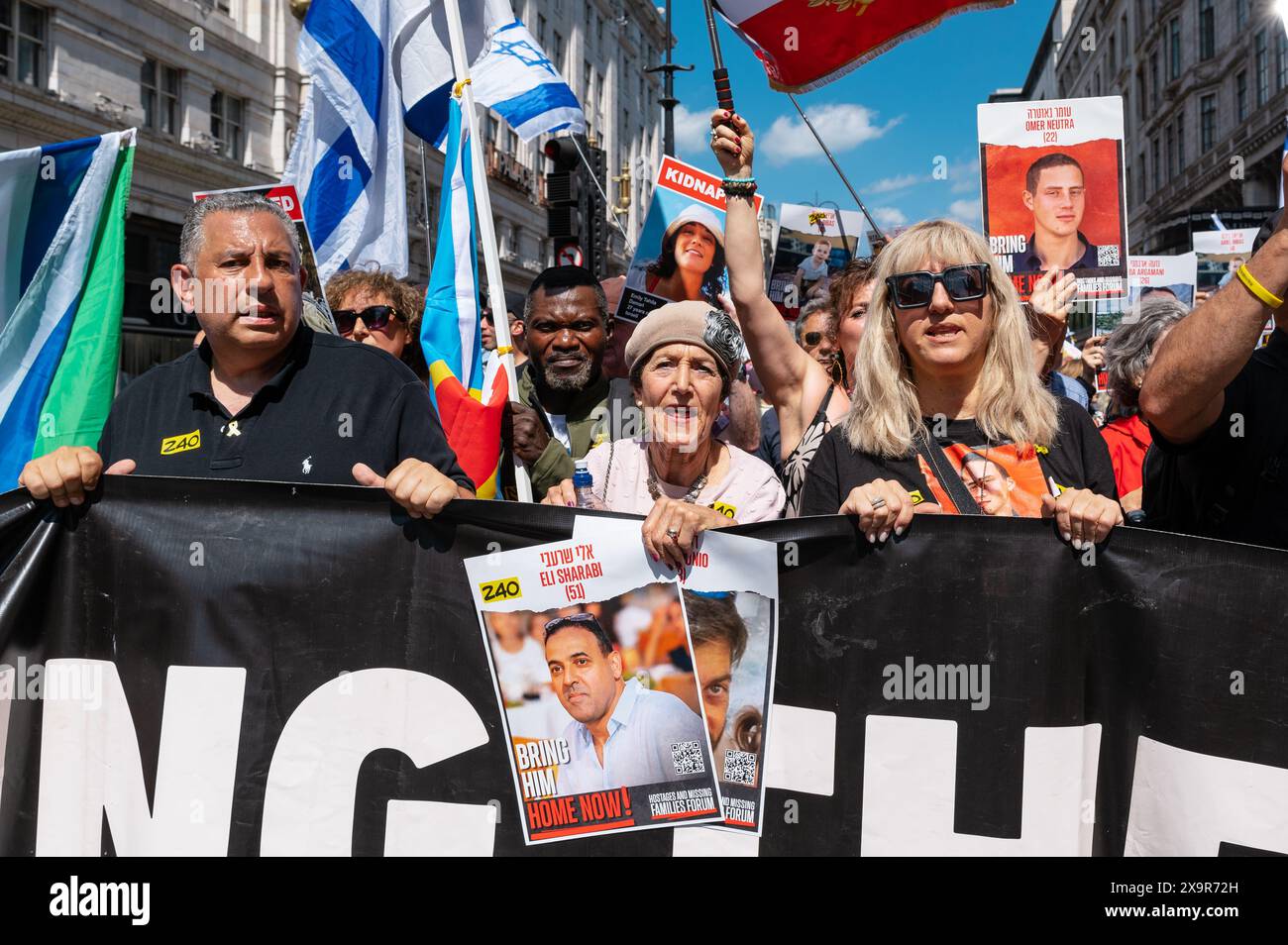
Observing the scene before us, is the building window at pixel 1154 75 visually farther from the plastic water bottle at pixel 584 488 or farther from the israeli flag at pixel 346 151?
the plastic water bottle at pixel 584 488

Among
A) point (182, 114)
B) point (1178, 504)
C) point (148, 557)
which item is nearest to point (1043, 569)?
point (1178, 504)

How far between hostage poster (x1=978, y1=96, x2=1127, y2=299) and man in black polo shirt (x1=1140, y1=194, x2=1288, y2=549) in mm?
2613

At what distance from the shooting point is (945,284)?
2.72 meters

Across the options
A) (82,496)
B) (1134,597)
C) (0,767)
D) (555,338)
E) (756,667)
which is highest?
(555,338)

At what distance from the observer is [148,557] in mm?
2576

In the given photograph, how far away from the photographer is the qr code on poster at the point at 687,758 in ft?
7.95

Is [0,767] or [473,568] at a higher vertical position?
[473,568]

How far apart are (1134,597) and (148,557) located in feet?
7.52

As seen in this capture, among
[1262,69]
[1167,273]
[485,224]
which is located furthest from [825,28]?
[1262,69]

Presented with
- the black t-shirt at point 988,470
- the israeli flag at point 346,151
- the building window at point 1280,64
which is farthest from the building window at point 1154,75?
the black t-shirt at point 988,470

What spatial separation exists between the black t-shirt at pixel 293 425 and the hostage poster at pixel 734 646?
694 millimetres

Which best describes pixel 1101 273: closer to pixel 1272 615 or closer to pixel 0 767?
pixel 1272 615

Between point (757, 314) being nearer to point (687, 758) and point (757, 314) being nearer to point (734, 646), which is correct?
point (734, 646)

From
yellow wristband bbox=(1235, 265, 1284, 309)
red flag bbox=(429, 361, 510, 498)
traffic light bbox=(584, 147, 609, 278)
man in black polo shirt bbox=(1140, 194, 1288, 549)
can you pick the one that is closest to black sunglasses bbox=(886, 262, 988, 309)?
man in black polo shirt bbox=(1140, 194, 1288, 549)
